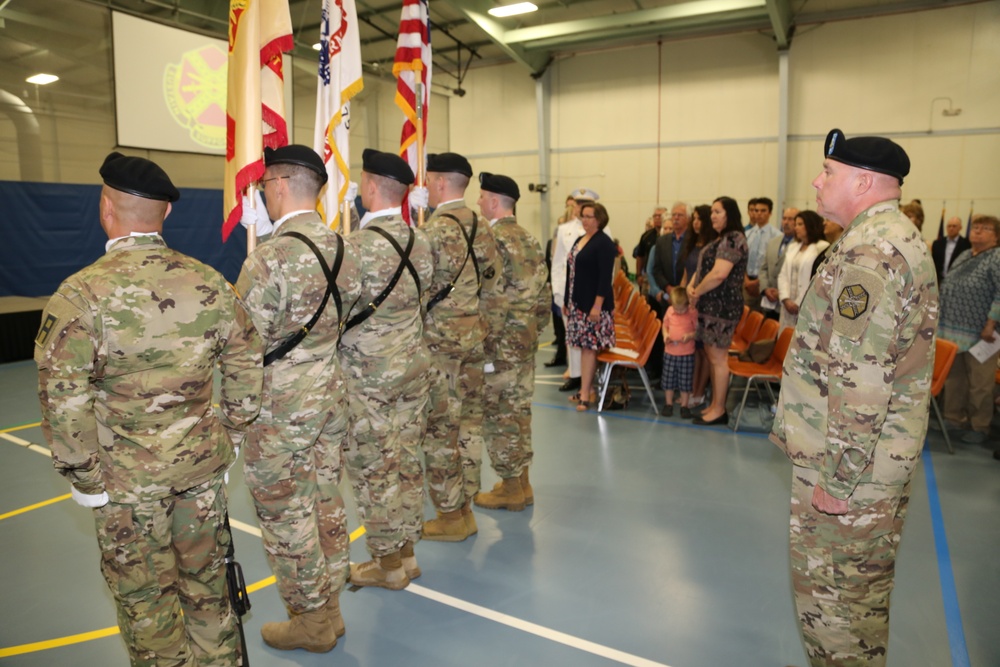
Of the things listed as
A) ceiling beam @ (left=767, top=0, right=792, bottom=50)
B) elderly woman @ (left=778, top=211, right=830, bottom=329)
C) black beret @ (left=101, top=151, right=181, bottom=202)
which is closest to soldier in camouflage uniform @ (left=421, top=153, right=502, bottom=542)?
black beret @ (left=101, top=151, right=181, bottom=202)

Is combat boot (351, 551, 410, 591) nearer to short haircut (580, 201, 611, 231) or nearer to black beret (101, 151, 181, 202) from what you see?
black beret (101, 151, 181, 202)

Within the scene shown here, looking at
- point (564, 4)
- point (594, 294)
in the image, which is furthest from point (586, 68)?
point (594, 294)

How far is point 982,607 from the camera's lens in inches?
109

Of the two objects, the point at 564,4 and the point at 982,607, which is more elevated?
the point at 564,4

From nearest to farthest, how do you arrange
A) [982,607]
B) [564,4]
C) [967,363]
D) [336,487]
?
[336,487]
[982,607]
[967,363]
[564,4]

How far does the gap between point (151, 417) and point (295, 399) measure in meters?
0.55

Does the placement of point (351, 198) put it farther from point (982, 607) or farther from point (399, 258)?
point (982, 607)

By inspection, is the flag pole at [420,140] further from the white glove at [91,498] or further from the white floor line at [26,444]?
the white floor line at [26,444]

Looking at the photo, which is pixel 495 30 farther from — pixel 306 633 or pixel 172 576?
pixel 172 576

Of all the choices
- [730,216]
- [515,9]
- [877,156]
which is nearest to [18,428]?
[730,216]

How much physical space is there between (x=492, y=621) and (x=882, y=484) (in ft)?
5.24

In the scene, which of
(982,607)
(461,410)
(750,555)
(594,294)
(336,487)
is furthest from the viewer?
(594,294)

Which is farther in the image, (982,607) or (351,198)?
(351,198)

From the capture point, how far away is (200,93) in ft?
32.0
